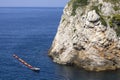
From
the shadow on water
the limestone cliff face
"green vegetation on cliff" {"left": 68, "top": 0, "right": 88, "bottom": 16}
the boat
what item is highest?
"green vegetation on cliff" {"left": 68, "top": 0, "right": 88, "bottom": 16}

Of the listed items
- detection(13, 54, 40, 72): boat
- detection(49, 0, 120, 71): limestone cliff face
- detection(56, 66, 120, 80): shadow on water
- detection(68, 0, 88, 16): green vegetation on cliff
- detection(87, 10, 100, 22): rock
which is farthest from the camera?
detection(68, 0, 88, 16): green vegetation on cliff

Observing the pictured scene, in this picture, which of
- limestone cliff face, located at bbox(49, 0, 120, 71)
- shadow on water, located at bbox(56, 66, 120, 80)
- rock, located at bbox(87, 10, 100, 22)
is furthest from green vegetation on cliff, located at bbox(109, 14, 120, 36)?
shadow on water, located at bbox(56, 66, 120, 80)

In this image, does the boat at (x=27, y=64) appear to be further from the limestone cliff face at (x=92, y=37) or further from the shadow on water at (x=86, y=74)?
the limestone cliff face at (x=92, y=37)

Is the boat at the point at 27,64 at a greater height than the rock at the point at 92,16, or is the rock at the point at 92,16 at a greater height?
the rock at the point at 92,16

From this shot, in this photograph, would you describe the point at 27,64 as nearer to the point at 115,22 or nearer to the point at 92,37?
the point at 92,37

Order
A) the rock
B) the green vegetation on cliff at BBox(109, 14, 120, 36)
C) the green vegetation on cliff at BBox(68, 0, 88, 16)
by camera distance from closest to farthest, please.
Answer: the rock, the green vegetation on cliff at BBox(109, 14, 120, 36), the green vegetation on cliff at BBox(68, 0, 88, 16)

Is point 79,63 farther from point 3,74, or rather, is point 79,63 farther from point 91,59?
point 3,74

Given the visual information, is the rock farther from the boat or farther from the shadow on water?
the boat

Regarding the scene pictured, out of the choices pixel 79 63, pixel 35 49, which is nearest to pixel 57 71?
pixel 79 63

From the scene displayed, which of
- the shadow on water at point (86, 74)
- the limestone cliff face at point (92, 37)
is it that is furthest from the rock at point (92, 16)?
the shadow on water at point (86, 74)
